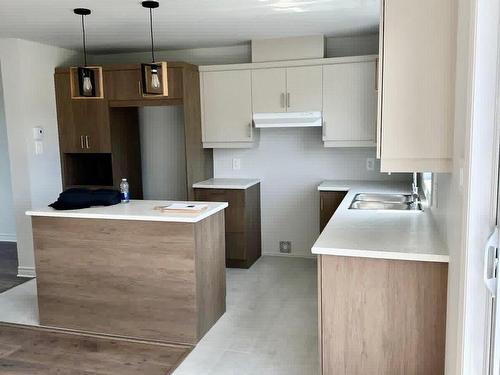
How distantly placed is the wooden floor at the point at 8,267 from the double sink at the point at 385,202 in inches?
132

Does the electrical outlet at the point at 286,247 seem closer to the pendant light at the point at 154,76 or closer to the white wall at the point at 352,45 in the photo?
the white wall at the point at 352,45

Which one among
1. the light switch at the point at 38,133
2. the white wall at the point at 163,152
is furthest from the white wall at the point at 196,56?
the light switch at the point at 38,133

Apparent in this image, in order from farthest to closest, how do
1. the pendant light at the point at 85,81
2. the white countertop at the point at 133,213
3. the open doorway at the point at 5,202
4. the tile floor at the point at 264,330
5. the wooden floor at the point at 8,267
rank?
1. the open doorway at the point at 5,202
2. the wooden floor at the point at 8,267
3. the pendant light at the point at 85,81
4. the white countertop at the point at 133,213
5. the tile floor at the point at 264,330

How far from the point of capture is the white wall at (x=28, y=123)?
449cm

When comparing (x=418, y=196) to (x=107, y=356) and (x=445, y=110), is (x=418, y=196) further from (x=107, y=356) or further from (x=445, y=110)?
(x=107, y=356)

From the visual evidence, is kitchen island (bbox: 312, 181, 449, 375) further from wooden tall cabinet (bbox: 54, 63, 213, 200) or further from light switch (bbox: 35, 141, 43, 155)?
light switch (bbox: 35, 141, 43, 155)

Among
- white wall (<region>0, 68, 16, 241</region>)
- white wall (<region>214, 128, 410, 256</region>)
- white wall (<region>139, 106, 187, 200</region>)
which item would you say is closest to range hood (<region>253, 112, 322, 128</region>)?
white wall (<region>214, 128, 410, 256</region>)

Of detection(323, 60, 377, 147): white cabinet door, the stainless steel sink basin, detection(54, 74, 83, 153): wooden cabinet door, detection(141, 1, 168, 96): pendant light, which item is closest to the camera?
detection(141, 1, 168, 96): pendant light

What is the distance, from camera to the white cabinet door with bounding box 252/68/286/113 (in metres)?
4.60

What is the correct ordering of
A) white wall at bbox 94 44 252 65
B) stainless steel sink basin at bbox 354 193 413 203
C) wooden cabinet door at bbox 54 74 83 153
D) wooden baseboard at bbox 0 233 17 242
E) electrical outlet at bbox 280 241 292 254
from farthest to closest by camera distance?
wooden baseboard at bbox 0 233 17 242, electrical outlet at bbox 280 241 292 254, white wall at bbox 94 44 252 65, wooden cabinet door at bbox 54 74 83 153, stainless steel sink basin at bbox 354 193 413 203

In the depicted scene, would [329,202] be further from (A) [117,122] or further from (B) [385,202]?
(A) [117,122]

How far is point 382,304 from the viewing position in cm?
223

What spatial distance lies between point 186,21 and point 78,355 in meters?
2.74

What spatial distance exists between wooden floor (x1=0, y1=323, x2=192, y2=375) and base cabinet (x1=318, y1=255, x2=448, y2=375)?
3.62 ft
